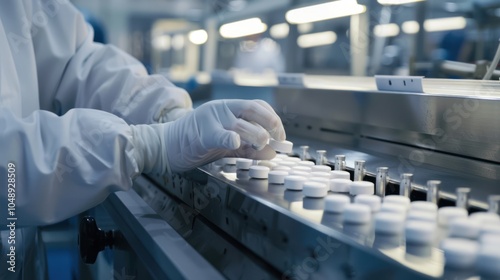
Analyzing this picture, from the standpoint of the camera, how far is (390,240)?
0.49 m

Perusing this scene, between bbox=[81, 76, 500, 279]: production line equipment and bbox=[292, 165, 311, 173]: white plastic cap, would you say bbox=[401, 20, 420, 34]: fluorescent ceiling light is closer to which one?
bbox=[81, 76, 500, 279]: production line equipment

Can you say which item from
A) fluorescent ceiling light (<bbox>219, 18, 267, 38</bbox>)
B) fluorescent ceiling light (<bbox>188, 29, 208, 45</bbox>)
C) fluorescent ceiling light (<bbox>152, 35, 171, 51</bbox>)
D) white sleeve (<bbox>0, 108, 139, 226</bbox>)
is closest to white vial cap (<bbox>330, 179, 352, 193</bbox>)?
white sleeve (<bbox>0, 108, 139, 226</bbox>)

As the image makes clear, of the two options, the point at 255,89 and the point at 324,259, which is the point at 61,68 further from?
the point at 324,259

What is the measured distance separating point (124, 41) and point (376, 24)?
368 inches

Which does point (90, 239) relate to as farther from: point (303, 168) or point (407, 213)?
→ point (407, 213)

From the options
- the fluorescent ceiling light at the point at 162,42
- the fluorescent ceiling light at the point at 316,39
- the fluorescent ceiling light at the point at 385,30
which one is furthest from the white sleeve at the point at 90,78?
the fluorescent ceiling light at the point at 162,42

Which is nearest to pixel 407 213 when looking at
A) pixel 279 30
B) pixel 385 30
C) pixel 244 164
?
pixel 244 164

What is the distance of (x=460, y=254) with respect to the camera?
409mm

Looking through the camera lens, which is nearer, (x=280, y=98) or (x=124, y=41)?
(x=280, y=98)

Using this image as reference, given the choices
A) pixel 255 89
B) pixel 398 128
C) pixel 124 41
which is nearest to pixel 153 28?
pixel 124 41

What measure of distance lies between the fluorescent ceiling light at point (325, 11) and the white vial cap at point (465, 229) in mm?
1454

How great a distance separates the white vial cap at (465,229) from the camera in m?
0.47

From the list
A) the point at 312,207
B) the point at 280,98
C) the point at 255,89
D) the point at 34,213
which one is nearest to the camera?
the point at 312,207

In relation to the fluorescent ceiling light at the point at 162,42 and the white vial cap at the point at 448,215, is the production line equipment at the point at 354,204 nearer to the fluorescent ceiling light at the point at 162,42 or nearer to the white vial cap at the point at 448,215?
the white vial cap at the point at 448,215
